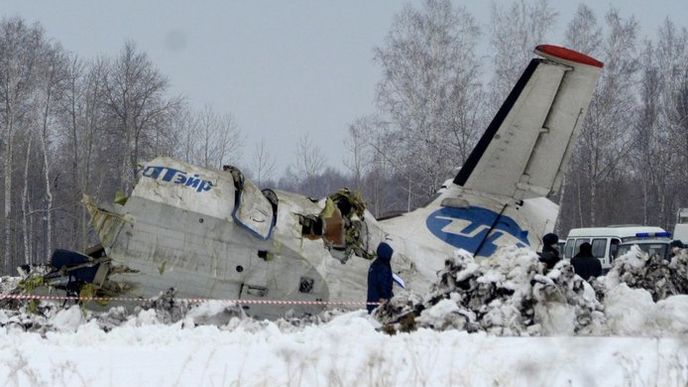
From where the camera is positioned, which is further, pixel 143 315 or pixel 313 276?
pixel 313 276

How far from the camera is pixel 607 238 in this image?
27.6 metres

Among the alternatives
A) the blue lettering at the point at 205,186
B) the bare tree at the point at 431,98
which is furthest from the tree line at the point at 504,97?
the blue lettering at the point at 205,186

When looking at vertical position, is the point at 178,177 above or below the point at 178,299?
above

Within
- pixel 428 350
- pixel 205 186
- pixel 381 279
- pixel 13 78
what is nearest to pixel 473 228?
pixel 381 279

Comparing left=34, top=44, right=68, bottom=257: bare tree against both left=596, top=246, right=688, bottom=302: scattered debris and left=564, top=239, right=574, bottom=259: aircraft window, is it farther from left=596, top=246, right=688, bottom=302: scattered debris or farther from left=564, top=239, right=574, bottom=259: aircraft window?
left=596, top=246, right=688, bottom=302: scattered debris

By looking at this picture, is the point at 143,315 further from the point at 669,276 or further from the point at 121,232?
the point at 669,276

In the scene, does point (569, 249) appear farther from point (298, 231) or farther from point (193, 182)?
point (193, 182)

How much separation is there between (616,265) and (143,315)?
276 inches

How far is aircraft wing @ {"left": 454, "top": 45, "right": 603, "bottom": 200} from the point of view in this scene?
39.6 feet

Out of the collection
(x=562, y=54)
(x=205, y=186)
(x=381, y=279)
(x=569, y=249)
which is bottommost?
(x=381, y=279)

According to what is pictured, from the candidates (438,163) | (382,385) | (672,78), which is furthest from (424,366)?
(672,78)

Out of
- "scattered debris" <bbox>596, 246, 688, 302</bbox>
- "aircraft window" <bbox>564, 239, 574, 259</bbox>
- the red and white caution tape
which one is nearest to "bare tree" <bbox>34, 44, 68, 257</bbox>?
"aircraft window" <bbox>564, 239, 574, 259</bbox>

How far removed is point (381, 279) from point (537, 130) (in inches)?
127

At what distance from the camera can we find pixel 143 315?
11500 millimetres
